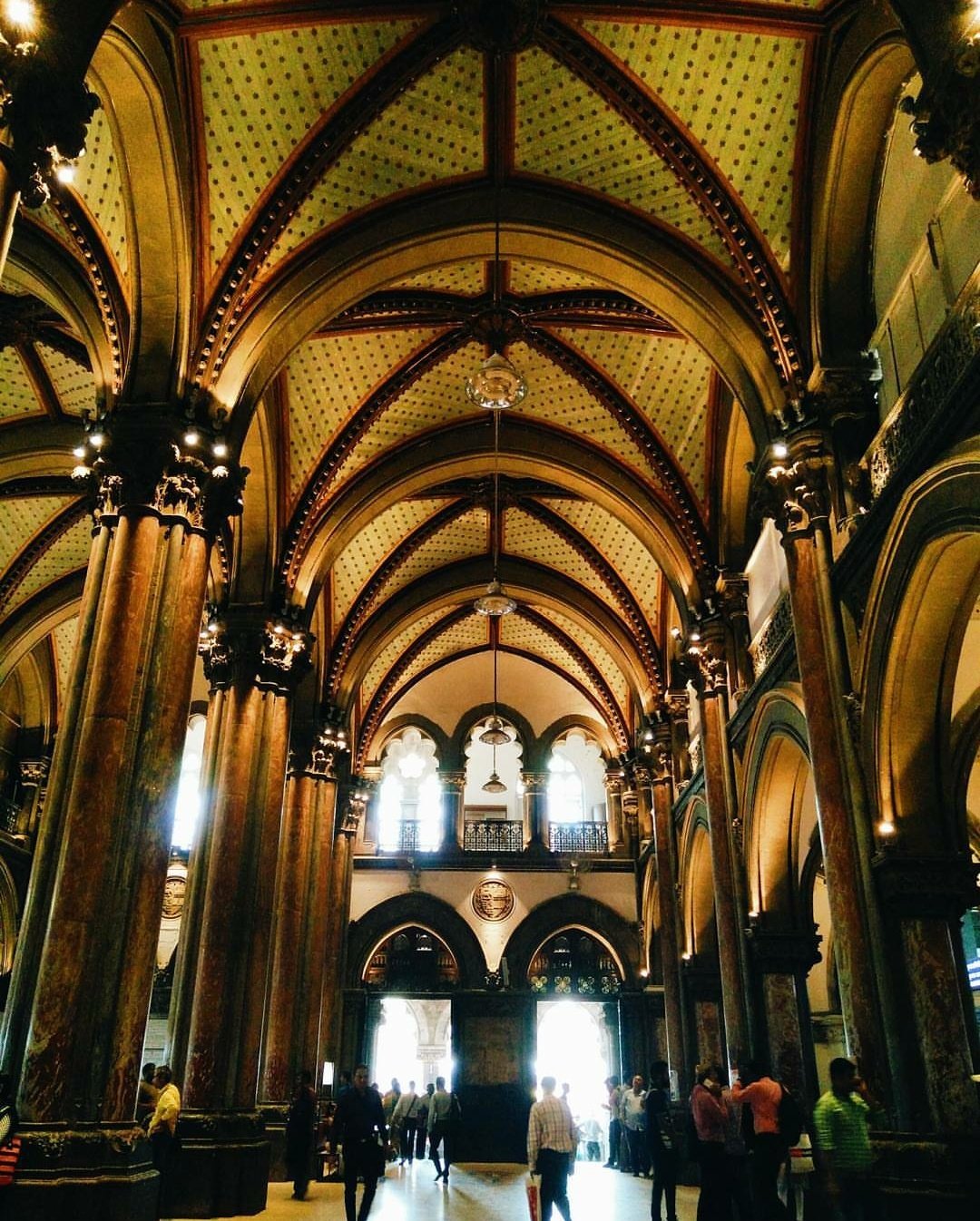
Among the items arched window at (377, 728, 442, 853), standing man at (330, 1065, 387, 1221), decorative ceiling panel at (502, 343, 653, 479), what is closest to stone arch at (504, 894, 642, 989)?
arched window at (377, 728, 442, 853)

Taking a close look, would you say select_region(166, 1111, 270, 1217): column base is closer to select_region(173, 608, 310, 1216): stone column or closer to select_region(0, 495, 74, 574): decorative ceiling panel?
select_region(173, 608, 310, 1216): stone column

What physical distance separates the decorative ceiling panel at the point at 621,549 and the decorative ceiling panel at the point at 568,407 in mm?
2286

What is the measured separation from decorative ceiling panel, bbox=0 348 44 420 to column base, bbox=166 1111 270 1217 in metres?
8.61

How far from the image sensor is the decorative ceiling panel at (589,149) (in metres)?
9.90

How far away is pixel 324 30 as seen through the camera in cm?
915

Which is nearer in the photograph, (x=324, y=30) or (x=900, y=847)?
(x=900, y=847)

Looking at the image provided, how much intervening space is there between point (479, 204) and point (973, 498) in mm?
6436

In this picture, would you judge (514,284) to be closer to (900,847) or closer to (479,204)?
(479,204)

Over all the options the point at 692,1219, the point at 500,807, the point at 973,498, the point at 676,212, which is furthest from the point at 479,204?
the point at 500,807

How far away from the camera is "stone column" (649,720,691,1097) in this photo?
15297mm

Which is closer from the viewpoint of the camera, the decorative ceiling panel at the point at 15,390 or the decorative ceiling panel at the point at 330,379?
the decorative ceiling panel at the point at 15,390

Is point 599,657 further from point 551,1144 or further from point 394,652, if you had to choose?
point 551,1144

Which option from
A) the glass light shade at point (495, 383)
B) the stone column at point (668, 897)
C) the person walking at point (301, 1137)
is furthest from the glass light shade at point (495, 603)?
the person walking at point (301, 1137)

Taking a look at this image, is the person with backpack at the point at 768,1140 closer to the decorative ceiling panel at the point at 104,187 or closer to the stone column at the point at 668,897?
the stone column at the point at 668,897
